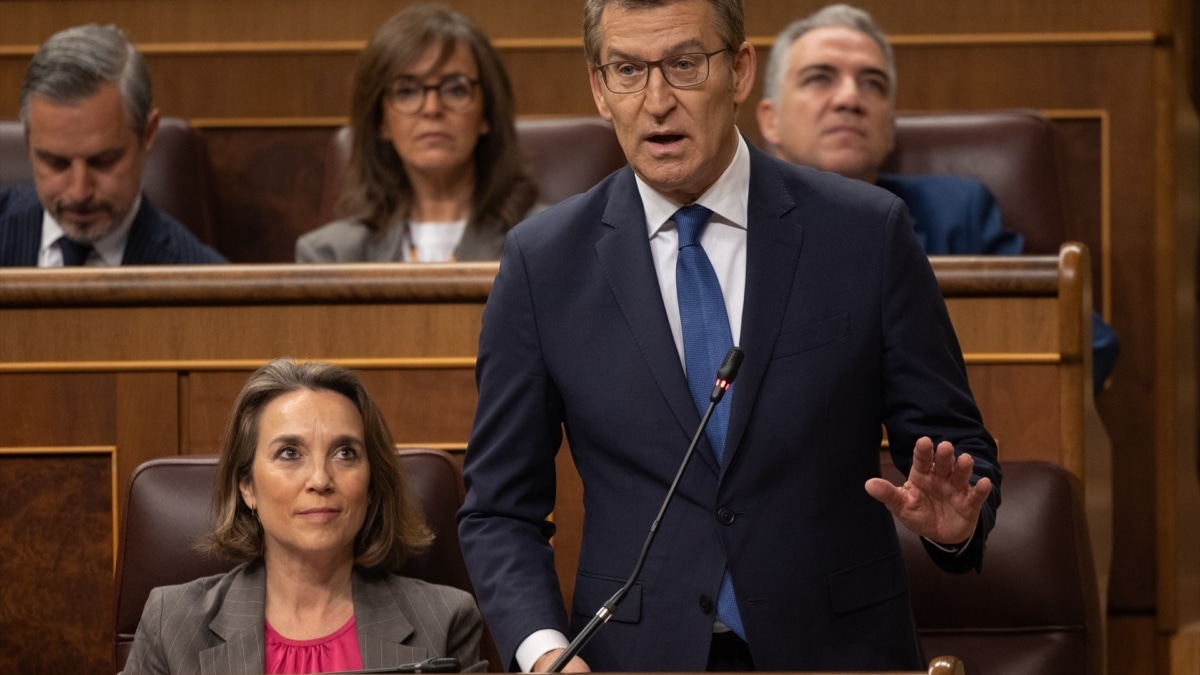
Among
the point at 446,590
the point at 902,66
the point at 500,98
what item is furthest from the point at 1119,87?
the point at 446,590

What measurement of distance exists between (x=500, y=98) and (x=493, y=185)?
0.10 m

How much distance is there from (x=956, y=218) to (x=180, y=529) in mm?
958

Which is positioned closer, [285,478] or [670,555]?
[670,555]

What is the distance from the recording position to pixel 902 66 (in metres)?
2.07

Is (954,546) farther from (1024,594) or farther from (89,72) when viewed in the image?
(89,72)

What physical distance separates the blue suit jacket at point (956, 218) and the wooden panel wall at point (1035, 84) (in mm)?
146

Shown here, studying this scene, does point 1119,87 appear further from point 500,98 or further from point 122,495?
point 122,495

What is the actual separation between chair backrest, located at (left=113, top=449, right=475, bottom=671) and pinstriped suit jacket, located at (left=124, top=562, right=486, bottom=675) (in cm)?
5

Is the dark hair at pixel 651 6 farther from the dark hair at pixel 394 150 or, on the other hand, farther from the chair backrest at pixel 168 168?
the chair backrest at pixel 168 168

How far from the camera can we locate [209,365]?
1.36 meters

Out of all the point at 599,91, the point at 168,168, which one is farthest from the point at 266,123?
the point at 599,91

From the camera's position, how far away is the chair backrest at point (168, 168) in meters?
1.95

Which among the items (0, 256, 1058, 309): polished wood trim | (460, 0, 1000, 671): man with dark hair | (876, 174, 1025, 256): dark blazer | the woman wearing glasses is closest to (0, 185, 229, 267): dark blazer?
the woman wearing glasses

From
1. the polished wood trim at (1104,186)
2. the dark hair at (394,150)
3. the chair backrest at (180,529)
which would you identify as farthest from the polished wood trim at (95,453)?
the polished wood trim at (1104,186)
